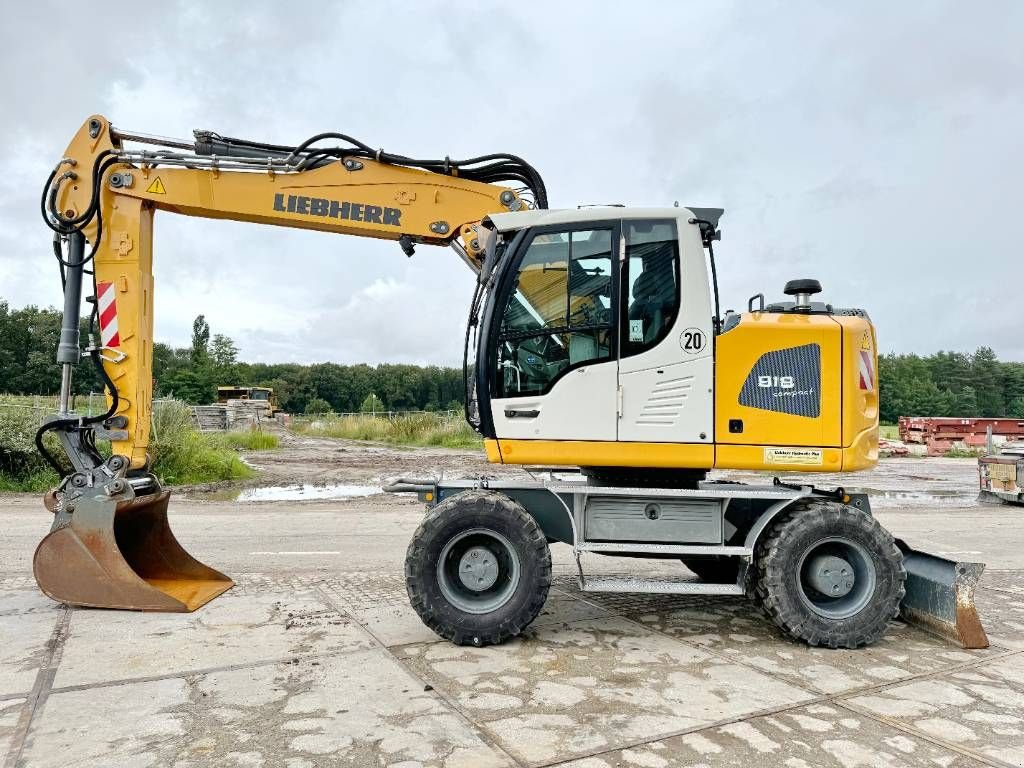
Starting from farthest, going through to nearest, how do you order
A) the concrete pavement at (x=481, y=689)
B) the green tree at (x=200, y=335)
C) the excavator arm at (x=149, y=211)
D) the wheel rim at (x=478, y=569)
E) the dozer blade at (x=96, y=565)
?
the green tree at (x=200, y=335), the excavator arm at (x=149, y=211), the dozer blade at (x=96, y=565), the wheel rim at (x=478, y=569), the concrete pavement at (x=481, y=689)

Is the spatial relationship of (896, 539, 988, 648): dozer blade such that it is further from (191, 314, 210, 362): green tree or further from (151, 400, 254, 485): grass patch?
(191, 314, 210, 362): green tree

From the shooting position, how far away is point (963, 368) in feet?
228

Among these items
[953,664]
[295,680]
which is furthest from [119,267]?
[953,664]

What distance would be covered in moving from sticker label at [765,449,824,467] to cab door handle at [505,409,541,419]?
1673 millimetres

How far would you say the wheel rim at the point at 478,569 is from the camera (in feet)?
16.7

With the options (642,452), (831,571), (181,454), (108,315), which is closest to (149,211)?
(108,315)

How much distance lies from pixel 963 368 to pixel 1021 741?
7684 cm

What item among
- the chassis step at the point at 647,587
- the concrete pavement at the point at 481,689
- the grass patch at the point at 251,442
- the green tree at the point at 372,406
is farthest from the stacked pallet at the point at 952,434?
the green tree at the point at 372,406

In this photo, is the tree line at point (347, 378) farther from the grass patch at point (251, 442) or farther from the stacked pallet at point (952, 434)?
the grass patch at point (251, 442)

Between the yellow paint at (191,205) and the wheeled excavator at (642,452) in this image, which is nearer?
the wheeled excavator at (642,452)

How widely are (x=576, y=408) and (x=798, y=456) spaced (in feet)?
5.31

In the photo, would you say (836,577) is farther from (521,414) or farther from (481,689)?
(481,689)

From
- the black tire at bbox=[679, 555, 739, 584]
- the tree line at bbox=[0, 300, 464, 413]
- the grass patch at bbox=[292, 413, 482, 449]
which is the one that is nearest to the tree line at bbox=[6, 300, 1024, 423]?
the tree line at bbox=[0, 300, 464, 413]

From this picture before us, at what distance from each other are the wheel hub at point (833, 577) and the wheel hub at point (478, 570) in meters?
2.26
